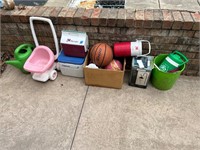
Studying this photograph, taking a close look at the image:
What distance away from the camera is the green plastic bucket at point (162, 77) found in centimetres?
192

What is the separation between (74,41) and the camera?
1.95 metres

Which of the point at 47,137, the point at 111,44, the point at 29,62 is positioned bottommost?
the point at 47,137

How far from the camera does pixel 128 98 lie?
2.08m

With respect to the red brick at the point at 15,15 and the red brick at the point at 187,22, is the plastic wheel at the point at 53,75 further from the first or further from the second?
the red brick at the point at 187,22

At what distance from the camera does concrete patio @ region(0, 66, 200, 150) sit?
1.72 m

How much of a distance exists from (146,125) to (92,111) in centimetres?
61

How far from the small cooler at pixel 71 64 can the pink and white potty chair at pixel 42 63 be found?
12 centimetres

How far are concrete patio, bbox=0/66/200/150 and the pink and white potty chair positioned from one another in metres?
0.12

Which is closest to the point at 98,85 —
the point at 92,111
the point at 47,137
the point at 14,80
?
the point at 92,111

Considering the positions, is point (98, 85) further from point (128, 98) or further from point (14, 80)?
point (14, 80)

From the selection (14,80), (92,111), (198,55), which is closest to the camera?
(92,111)

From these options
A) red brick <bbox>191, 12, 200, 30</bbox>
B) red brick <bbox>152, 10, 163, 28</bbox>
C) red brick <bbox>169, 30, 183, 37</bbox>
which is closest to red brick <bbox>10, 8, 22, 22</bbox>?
red brick <bbox>152, 10, 163, 28</bbox>

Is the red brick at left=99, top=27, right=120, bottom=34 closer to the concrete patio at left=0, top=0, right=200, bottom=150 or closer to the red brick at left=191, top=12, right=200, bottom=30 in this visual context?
the concrete patio at left=0, top=0, right=200, bottom=150

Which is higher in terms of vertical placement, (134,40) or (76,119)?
(134,40)
